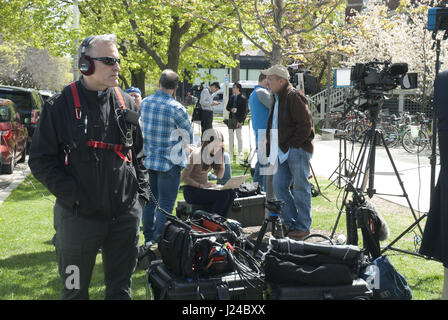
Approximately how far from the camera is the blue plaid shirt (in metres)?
5.49

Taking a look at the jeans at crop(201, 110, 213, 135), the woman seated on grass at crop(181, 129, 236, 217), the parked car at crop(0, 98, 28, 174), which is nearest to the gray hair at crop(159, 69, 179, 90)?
the woman seated on grass at crop(181, 129, 236, 217)

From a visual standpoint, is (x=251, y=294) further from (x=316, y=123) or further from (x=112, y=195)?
(x=316, y=123)

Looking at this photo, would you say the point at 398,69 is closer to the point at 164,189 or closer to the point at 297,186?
the point at 297,186

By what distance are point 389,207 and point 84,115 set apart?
678 cm

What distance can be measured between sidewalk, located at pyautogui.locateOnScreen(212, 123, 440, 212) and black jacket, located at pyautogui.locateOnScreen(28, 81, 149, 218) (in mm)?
4277

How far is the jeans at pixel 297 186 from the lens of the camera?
623 cm

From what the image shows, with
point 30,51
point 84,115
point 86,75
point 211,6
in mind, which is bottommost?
point 84,115

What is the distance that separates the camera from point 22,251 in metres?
5.98

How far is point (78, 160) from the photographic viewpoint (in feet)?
9.80

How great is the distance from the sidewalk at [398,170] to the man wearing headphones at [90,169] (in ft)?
13.6

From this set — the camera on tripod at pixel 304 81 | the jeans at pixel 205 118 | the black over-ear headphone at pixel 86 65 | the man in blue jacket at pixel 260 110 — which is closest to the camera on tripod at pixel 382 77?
the camera on tripod at pixel 304 81

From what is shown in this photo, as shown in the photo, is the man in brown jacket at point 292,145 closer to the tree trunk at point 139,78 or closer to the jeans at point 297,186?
the jeans at point 297,186

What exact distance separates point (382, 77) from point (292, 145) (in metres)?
1.29

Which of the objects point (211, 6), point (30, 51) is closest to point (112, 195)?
point (211, 6)
